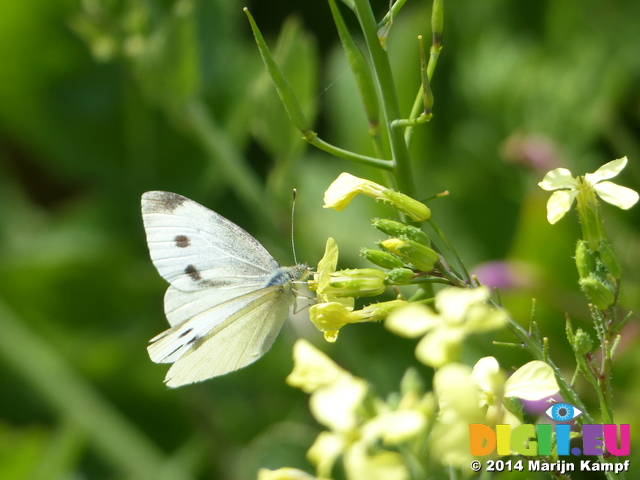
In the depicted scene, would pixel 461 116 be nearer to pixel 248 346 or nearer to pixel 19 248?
pixel 248 346

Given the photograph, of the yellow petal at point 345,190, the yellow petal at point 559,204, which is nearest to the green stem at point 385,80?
the yellow petal at point 345,190

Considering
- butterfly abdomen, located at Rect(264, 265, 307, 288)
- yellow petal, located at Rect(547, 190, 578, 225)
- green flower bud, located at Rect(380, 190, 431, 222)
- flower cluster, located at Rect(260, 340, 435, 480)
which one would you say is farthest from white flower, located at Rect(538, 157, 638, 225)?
butterfly abdomen, located at Rect(264, 265, 307, 288)

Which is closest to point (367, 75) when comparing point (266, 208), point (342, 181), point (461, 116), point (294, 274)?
point (342, 181)

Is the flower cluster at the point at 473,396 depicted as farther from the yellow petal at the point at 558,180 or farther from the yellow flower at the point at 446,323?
the yellow petal at the point at 558,180

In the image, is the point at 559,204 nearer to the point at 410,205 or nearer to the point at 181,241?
the point at 410,205

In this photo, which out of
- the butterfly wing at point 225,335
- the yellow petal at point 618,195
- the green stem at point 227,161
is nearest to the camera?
the yellow petal at point 618,195
